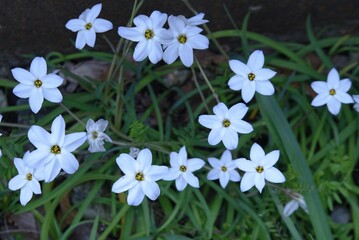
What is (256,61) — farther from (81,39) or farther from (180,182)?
(81,39)

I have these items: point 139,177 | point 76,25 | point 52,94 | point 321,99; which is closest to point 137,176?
point 139,177

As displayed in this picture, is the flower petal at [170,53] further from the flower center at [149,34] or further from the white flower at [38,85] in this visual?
the white flower at [38,85]

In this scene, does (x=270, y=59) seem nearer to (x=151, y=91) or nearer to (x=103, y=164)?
(x=151, y=91)

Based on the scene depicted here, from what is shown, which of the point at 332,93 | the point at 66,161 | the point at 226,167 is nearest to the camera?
the point at 66,161

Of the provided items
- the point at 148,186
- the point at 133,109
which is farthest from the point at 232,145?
the point at 133,109

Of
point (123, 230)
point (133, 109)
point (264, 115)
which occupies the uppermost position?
point (133, 109)

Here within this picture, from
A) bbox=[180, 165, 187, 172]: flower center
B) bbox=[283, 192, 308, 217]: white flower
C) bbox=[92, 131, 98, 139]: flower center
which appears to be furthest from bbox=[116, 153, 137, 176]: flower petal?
bbox=[283, 192, 308, 217]: white flower

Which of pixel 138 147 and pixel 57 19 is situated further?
pixel 57 19
